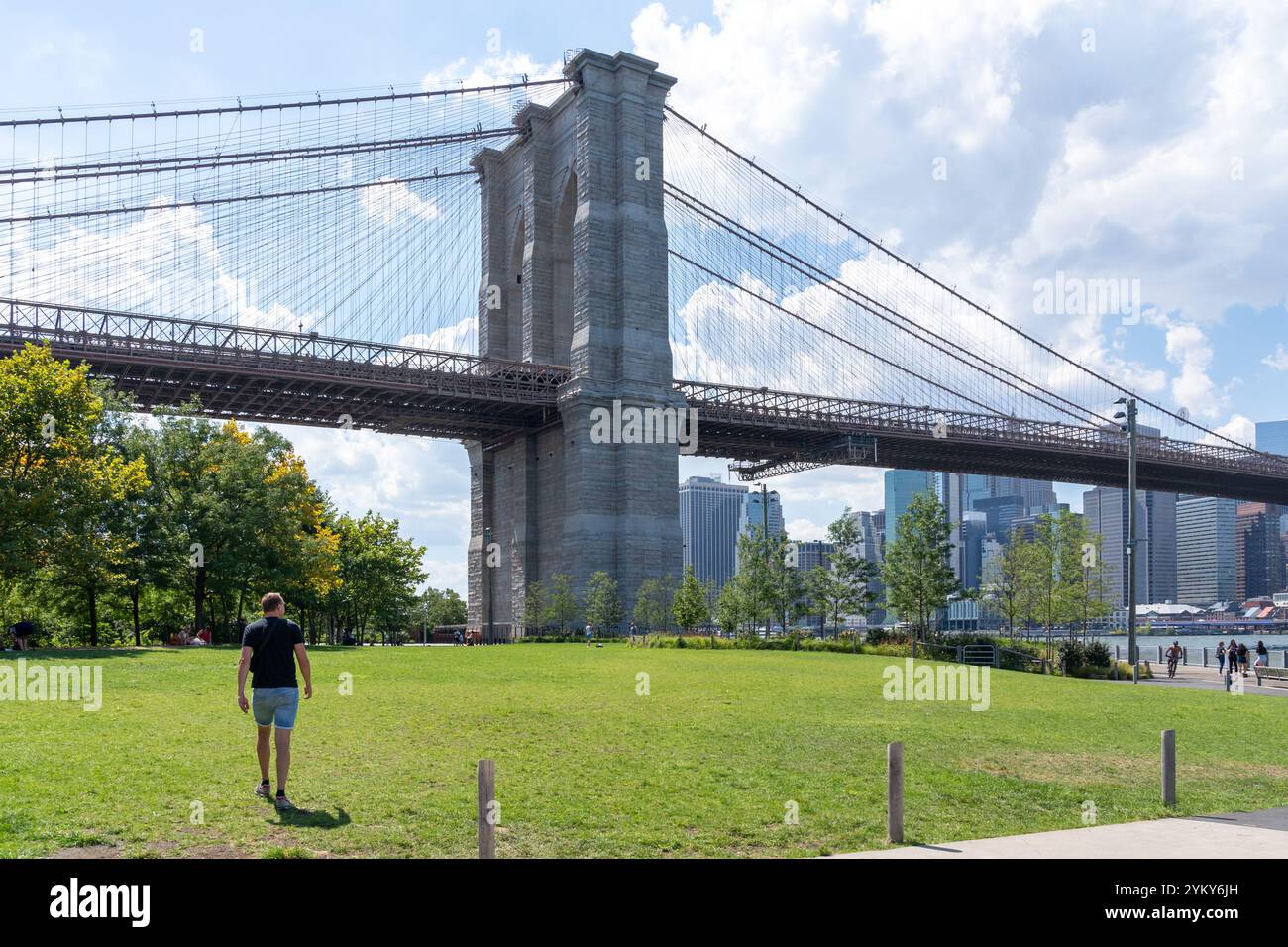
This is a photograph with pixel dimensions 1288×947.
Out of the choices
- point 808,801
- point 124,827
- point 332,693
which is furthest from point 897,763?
point 332,693

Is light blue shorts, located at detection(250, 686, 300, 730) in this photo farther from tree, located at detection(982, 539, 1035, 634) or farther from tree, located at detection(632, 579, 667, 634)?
tree, located at detection(632, 579, 667, 634)

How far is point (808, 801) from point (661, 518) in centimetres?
5343

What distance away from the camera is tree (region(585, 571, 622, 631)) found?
58.4 metres

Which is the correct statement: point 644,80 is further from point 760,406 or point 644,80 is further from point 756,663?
point 756,663

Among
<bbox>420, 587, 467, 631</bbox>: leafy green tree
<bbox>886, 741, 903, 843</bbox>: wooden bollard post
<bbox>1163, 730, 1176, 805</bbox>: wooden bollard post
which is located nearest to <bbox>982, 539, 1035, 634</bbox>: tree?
<bbox>1163, 730, 1176, 805</bbox>: wooden bollard post

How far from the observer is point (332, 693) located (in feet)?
72.4

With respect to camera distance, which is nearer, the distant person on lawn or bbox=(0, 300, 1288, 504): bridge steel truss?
the distant person on lawn

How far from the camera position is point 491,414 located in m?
69.0

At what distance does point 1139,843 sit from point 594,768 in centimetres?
631

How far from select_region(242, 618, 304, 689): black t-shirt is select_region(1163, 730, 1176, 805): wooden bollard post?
32.0 feet

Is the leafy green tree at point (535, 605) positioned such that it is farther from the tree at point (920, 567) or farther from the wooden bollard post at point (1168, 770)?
the wooden bollard post at point (1168, 770)

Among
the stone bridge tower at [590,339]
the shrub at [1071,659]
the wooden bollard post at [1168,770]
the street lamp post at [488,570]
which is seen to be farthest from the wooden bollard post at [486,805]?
the street lamp post at [488,570]

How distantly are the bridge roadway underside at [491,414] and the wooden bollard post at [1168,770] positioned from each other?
46611mm

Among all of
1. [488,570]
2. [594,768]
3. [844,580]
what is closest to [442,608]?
[488,570]
